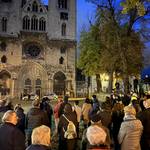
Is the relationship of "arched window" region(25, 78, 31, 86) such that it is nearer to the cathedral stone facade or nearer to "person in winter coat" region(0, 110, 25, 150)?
the cathedral stone facade

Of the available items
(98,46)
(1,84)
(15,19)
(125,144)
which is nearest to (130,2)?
(125,144)

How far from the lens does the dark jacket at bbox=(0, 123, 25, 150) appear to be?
6.66m

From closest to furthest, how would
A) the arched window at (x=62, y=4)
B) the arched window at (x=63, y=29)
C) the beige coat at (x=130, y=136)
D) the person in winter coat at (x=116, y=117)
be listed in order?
the beige coat at (x=130, y=136) < the person in winter coat at (x=116, y=117) < the arched window at (x=63, y=29) < the arched window at (x=62, y=4)

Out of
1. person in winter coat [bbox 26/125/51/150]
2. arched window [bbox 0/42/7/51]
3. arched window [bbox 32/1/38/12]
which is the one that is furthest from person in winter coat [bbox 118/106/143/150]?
arched window [bbox 32/1/38/12]

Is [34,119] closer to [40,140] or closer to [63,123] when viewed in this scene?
[63,123]

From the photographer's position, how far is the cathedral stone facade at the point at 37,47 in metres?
60.9

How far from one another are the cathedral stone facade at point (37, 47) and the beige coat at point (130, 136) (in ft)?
173

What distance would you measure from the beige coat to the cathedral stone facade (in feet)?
173

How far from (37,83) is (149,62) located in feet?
80.7

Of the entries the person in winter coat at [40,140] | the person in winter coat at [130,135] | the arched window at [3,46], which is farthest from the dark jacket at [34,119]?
the arched window at [3,46]

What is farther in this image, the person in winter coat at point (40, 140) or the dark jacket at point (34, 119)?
the dark jacket at point (34, 119)

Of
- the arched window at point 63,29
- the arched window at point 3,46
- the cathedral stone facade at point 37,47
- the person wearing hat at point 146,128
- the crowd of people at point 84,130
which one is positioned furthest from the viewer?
the arched window at point 63,29

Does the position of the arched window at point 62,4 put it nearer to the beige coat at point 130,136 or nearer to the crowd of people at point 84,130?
the crowd of people at point 84,130

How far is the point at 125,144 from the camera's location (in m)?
A: 7.71
